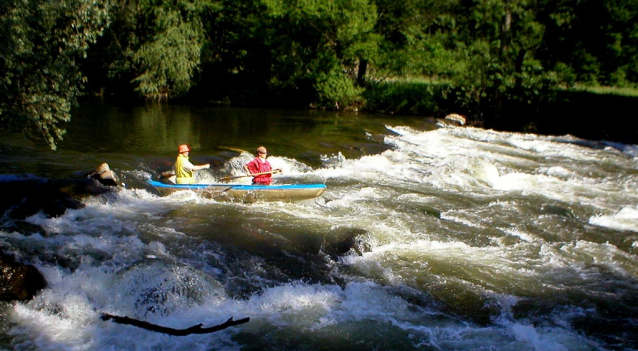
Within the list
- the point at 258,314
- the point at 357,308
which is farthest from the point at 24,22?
the point at 357,308

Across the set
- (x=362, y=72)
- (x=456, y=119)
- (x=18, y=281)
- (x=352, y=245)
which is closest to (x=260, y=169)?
(x=352, y=245)

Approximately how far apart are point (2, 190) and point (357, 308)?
6.90 m

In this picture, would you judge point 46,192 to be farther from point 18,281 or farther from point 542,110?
point 542,110

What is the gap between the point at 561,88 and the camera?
24.9 meters

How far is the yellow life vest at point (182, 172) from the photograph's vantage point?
10.8 metres

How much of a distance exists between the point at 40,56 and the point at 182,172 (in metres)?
3.27

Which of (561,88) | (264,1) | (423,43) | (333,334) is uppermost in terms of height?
(264,1)

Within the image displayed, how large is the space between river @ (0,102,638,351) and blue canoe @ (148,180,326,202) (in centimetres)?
19

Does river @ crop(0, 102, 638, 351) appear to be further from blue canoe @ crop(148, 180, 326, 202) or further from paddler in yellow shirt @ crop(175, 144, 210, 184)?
paddler in yellow shirt @ crop(175, 144, 210, 184)

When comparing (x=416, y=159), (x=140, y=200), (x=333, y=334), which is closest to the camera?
(x=333, y=334)

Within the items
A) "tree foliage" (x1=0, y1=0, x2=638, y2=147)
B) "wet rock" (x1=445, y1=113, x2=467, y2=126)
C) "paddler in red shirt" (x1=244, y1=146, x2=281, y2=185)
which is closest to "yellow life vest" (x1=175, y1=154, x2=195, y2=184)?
"paddler in red shirt" (x1=244, y1=146, x2=281, y2=185)

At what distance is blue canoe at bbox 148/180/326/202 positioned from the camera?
10645 mm

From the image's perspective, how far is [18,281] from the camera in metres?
6.56

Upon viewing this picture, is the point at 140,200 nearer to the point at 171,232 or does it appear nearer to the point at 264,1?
the point at 171,232
